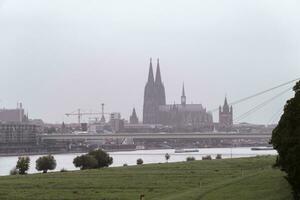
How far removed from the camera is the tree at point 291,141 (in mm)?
18156

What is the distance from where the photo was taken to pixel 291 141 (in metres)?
19.1

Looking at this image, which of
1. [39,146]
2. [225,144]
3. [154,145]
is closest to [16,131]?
[39,146]

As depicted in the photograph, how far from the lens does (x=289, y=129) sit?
19.8 meters

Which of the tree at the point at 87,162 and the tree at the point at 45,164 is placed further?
the tree at the point at 87,162

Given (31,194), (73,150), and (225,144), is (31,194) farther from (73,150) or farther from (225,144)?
(225,144)

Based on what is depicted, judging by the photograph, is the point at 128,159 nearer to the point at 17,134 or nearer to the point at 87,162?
the point at 87,162

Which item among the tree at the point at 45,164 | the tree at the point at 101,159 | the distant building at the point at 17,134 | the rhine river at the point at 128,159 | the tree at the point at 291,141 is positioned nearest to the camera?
the tree at the point at 291,141

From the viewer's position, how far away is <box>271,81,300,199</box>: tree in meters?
18.2

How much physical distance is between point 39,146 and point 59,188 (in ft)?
352

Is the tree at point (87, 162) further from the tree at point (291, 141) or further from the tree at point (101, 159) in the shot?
the tree at point (291, 141)

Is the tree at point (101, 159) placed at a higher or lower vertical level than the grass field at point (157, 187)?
higher

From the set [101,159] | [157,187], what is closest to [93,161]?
[101,159]

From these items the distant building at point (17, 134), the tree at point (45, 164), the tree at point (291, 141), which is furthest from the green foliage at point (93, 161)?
the distant building at point (17, 134)

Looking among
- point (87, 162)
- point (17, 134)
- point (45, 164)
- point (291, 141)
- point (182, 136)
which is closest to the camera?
point (291, 141)
